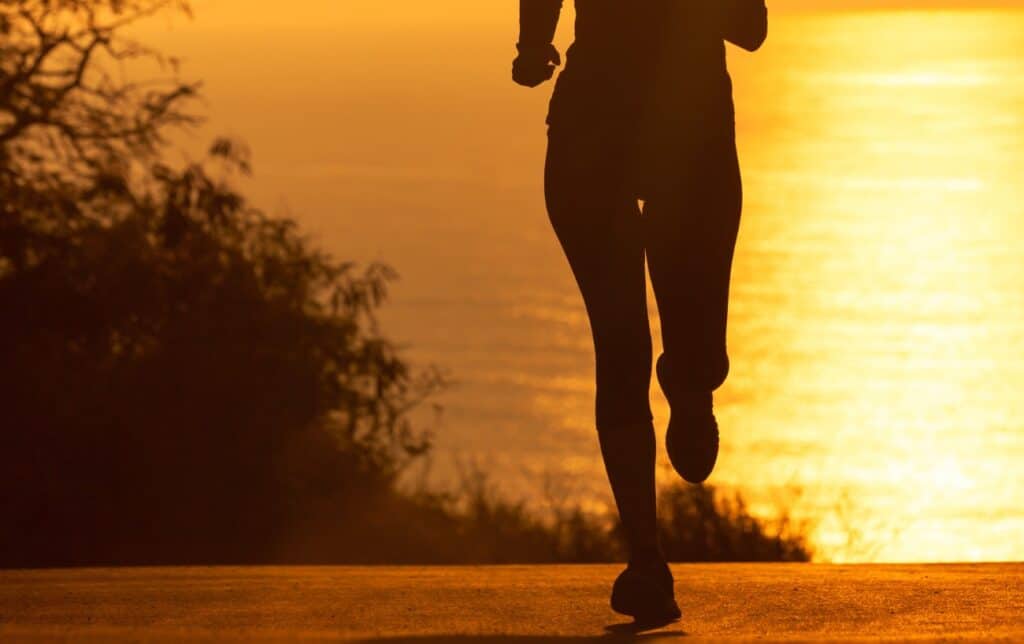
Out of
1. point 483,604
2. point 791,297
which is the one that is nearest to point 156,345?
point 483,604

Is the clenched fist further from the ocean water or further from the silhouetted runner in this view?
the ocean water

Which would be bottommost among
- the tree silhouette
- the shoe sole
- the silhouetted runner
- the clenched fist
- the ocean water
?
the shoe sole

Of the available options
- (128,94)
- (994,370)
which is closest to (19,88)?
(128,94)

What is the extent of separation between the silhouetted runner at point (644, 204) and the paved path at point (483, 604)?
13.4 inches

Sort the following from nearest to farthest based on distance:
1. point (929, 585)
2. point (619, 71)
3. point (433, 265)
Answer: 1. point (619, 71)
2. point (929, 585)
3. point (433, 265)

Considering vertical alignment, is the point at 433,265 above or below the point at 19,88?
above

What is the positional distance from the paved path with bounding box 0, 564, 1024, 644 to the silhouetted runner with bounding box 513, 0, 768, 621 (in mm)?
341

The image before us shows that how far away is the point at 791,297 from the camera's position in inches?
3012

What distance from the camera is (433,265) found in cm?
8244

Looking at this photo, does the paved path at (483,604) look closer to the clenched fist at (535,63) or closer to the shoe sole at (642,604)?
the shoe sole at (642,604)

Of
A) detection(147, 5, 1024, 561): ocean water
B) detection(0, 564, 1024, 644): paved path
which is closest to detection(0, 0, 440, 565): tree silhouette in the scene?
detection(147, 5, 1024, 561): ocean water

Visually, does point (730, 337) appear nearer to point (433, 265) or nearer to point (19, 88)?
point (433, 265)

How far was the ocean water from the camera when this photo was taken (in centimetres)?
4038

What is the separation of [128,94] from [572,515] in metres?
5.76
